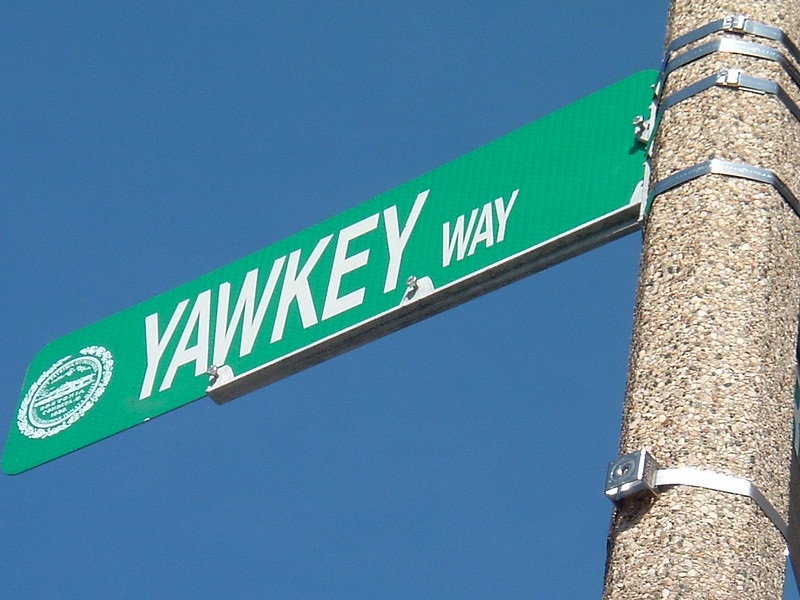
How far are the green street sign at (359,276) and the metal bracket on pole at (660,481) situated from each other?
3.27 ft

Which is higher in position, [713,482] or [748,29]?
[748,29]

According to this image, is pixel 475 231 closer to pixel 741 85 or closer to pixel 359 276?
pixel 359 276

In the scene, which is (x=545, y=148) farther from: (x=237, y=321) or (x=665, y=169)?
(x=237, y=321)

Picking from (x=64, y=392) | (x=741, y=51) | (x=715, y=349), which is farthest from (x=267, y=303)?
(x=715, y=349)

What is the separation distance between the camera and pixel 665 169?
14.0ft

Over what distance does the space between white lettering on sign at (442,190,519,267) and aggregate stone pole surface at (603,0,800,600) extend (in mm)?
639

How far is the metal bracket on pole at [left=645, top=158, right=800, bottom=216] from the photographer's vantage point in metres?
4.09

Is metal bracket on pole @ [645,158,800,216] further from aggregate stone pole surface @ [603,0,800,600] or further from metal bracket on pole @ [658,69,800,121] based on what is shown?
metal bracket on pole @ [658,69,800,121]

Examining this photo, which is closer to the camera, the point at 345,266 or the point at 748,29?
the point at 748,29

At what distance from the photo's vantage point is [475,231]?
4.97 m

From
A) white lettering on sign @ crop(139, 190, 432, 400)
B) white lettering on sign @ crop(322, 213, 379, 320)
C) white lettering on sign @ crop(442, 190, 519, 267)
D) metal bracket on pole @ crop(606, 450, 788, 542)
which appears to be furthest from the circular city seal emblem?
metal bracket on pole @ crop(606, 450, 788, 542)

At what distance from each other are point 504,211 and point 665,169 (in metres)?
0.76

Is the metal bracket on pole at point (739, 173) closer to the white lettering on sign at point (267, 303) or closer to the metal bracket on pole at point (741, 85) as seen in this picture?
the metal bracket on pole at point (741, 85)

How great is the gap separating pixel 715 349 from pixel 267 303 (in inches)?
83.4
